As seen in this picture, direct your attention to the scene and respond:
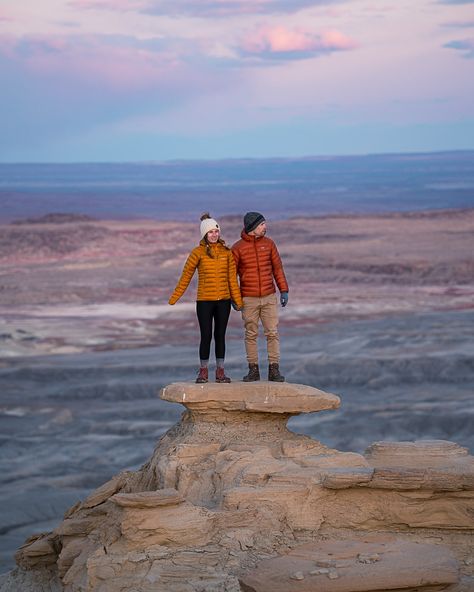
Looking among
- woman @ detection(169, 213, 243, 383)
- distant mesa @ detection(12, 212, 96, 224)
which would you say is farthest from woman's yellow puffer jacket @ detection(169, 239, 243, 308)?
distant mesa @ detection(12, 212, 96, 224)

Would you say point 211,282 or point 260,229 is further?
point 260,229

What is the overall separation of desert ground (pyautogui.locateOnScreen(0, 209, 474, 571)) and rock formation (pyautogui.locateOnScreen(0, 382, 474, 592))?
11.2m

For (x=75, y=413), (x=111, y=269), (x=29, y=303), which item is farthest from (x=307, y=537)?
(x=111, y=269)

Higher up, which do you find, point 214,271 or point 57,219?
point 214,271

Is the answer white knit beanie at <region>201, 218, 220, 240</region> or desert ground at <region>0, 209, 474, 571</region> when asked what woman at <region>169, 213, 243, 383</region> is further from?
desert ground at <region>0, 209, 474, 571</region>

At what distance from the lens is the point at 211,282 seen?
1328cm

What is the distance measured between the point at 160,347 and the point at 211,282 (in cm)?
3272

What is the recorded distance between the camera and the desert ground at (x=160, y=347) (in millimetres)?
32750

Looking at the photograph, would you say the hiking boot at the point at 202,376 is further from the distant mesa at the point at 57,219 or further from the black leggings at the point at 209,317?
the distant mesa at the point at 57,219

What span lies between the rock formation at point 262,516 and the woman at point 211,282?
2.07ft

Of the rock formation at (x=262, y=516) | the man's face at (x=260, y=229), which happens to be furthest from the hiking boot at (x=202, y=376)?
the man's face at (x=260, y=229)

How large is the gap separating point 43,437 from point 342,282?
3035 cm

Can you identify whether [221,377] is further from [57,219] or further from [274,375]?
[57,219]

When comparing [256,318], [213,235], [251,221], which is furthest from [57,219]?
[213,235]
